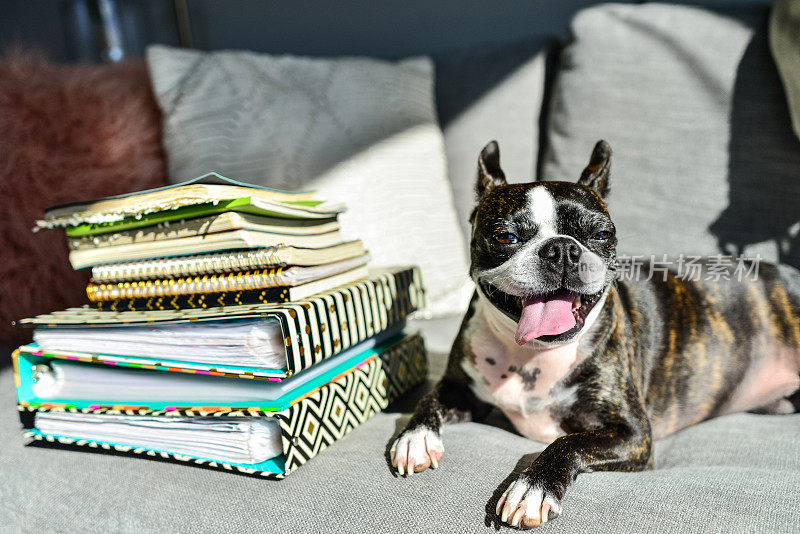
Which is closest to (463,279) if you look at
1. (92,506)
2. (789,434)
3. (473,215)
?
(473,215)

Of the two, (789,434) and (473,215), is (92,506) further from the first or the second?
(789,434)

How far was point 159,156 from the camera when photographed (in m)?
1.60

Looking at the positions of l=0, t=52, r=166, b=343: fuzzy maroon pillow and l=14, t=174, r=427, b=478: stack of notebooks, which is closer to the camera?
l=14, t=174, r=427, b=478: stack of notebooks

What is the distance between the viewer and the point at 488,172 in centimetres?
113

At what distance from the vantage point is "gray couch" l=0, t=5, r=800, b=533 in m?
0.73

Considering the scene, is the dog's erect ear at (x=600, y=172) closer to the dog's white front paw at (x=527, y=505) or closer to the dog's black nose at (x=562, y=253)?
the dog's black nose at (x=562, y=253)

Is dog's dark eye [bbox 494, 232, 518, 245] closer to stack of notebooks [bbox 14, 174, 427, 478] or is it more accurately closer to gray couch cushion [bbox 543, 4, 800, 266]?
stack of notebooks [bbox 14, 174, 427, 478]

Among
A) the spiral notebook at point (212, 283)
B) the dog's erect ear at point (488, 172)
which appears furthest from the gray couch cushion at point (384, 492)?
the dog's erect ear at point (488, 172)

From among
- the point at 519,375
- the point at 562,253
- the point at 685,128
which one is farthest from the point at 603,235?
the point at 685,128

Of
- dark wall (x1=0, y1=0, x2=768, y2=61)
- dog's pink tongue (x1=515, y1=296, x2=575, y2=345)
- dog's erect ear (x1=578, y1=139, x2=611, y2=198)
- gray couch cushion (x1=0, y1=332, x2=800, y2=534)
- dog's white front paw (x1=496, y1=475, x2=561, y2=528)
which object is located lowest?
gray couch cushion (x1=0, y1=332, x2=800, y2=534)

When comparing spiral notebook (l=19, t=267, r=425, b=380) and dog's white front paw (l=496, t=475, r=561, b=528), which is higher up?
spiral notebook (l=19, t=267, r=425, b=380)

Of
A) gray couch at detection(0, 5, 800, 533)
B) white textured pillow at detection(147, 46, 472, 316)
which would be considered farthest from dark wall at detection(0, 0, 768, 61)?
white textured pillow at detection(147, 46, 472, 316)

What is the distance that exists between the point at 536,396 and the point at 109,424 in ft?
2.35

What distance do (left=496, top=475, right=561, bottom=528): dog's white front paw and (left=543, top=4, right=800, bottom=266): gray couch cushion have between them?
94 cm
